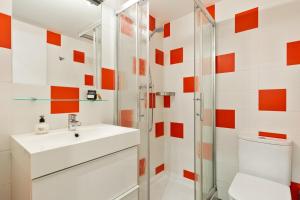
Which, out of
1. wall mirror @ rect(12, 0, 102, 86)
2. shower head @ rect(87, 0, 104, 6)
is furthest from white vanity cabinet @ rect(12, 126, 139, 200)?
shower head @ rect(87, 0, 104, 6)

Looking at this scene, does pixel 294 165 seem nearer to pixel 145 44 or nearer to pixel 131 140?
pixel 131 140

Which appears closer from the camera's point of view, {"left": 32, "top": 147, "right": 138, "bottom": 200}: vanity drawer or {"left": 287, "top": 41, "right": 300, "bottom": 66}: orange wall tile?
{"left": 32, "top": 147, "right": 138, "bottom": 200}: vanity drawer

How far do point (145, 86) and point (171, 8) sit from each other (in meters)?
1.16

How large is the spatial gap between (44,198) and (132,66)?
3.48 ft

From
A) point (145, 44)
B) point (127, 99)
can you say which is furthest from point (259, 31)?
point (127, 99)

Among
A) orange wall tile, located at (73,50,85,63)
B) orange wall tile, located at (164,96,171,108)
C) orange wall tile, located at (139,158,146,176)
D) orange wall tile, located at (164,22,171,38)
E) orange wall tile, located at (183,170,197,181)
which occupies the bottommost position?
orange wall tile, located at (183,170,197,181)

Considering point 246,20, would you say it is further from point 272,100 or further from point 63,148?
point 63,148

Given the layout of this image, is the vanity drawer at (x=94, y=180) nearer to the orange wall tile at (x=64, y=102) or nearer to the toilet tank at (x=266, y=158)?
the orange wall tile at (x=64, y=102)

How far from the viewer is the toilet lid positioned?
0.99 metres

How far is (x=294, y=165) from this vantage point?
4.09 ft

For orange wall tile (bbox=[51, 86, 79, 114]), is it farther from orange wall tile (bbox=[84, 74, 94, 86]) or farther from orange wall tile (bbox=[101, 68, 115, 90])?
orange wall tile (bbox=[101, 68, 115, 90])

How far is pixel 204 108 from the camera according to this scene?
1407 millimetres

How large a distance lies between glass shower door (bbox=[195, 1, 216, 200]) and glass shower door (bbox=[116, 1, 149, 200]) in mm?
426

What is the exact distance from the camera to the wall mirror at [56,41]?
966 millimetres
